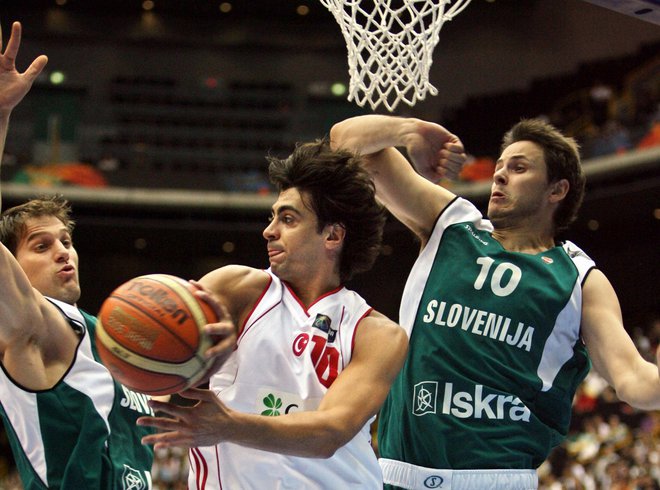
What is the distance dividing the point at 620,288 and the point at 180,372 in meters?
16.6

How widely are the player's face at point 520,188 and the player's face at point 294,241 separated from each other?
1.09m

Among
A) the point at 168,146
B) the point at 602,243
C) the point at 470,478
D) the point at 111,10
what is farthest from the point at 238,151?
the point at 470,478

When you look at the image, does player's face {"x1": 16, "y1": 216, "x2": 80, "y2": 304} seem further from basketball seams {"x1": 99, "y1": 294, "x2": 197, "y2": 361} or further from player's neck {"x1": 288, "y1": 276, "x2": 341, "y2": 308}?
basketball seams {"x1": 99, "y1": 294, "x2": 197, "y2": 361}

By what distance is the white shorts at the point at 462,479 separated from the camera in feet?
11.7

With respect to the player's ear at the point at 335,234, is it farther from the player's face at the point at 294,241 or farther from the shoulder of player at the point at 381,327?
the shoulder of player at the point at 381,327

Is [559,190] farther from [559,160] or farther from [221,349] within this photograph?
[221,349]

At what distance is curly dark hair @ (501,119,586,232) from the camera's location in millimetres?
4047

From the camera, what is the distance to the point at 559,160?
159 inches

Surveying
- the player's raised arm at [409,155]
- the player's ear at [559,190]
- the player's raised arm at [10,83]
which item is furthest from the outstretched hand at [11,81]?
the player's ear at [559,190]

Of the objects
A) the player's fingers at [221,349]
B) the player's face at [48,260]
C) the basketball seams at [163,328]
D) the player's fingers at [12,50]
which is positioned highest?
the player's fingers at [12,50]

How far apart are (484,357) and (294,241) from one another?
A: 102 cm

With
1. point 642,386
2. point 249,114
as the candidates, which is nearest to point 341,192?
point 642,386

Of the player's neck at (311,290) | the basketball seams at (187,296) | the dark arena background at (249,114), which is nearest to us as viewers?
the basketball seams at (187,296)

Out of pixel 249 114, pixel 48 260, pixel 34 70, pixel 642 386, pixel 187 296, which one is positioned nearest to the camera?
pixel 187 296
